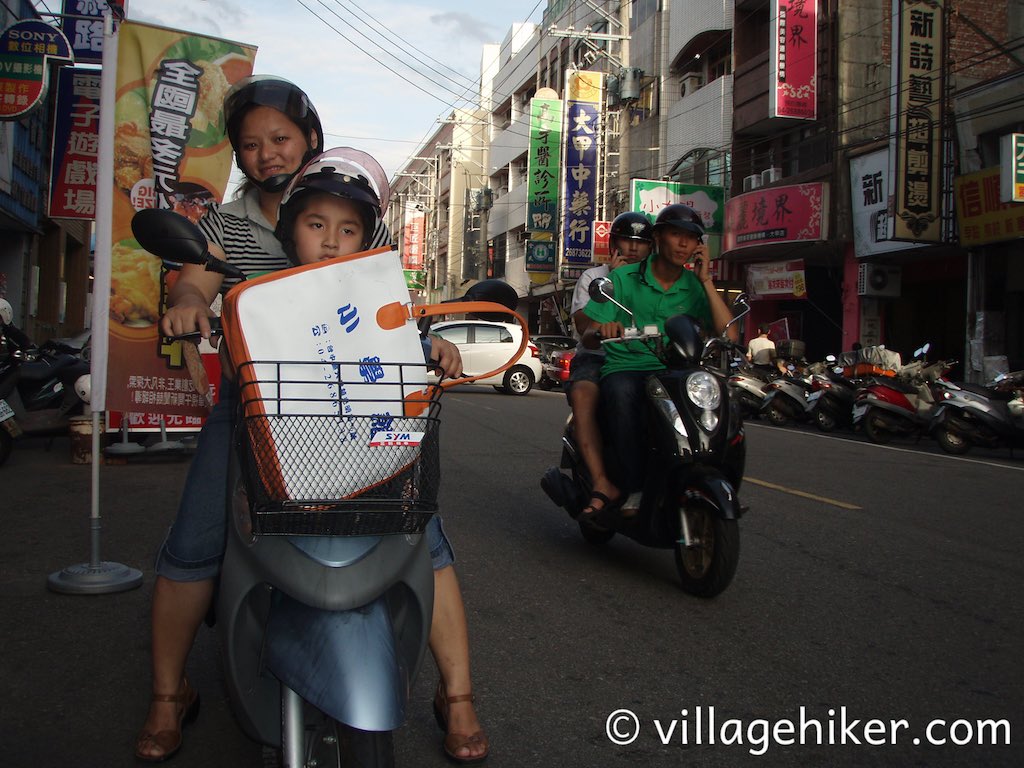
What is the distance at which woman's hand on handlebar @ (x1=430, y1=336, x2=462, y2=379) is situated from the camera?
2.44 m

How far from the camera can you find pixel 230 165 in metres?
6.43

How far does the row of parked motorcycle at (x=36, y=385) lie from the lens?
8.65 m

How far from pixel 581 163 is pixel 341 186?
3174 cm

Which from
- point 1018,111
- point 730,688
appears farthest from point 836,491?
point 1018,111

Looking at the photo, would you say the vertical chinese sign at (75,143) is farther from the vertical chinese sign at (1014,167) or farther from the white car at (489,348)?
the vertical chinese sign at (1014,167)

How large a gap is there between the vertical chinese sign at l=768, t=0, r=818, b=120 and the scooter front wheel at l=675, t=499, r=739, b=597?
62.8ft

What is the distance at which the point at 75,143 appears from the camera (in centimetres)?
936

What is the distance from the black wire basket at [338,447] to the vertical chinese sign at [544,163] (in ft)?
114

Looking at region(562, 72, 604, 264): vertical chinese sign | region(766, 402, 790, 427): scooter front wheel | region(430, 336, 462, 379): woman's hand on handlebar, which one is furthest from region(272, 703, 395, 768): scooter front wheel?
region(562, 72, 604, 264): vertical chinese sign

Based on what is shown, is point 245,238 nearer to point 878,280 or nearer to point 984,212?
point 984,212

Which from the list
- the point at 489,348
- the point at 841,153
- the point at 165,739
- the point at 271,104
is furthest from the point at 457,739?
the point at 841,153

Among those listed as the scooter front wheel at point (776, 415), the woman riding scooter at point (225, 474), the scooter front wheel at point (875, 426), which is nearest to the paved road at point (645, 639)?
the woman riding scooter at point (225, 474)

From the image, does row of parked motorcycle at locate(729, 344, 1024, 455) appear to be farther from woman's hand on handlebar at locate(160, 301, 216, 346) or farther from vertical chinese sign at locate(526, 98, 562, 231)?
vertical chinese sign at locate(526, 98, 562, 231)

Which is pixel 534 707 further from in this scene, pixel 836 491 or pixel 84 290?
pixel 84 290
